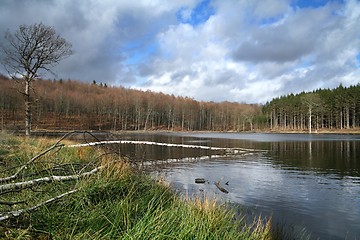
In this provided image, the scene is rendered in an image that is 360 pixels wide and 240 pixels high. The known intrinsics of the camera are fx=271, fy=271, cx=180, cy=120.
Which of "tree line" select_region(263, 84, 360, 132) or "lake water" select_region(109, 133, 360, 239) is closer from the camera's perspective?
"lake water" select_region(109, 133, 360, 239)

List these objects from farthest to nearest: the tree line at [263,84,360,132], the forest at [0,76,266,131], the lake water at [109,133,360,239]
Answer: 1. the forest at [0,76,266,131]
2. the tree line at [263,84,360,132]
3. the lake water at [109,133,360,239]

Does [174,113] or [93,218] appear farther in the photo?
[174,113]

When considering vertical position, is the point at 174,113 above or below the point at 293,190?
above

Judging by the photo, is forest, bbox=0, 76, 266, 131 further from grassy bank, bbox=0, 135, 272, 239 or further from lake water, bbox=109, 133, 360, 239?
grassy bank, bbox=0, 135, 272, 239

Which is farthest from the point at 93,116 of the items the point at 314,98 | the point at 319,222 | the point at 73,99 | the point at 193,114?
the point at 319,222

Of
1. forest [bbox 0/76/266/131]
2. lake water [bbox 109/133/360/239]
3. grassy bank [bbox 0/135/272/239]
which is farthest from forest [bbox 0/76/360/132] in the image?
grassy bank [bbox 0/135/272/239]

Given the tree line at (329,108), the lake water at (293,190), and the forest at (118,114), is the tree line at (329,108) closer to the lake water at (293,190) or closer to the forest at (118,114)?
the forest at (118,114)

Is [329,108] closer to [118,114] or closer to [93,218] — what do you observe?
[118,114]

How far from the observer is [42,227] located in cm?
373

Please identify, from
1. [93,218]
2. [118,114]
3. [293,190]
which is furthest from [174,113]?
[93,218]

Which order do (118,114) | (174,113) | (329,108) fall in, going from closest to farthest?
(329,108)
(118,114)
(174,113)

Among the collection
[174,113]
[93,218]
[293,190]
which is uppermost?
[174,113]

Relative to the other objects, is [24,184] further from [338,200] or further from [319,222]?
[338,200]

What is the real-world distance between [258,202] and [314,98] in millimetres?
98323
